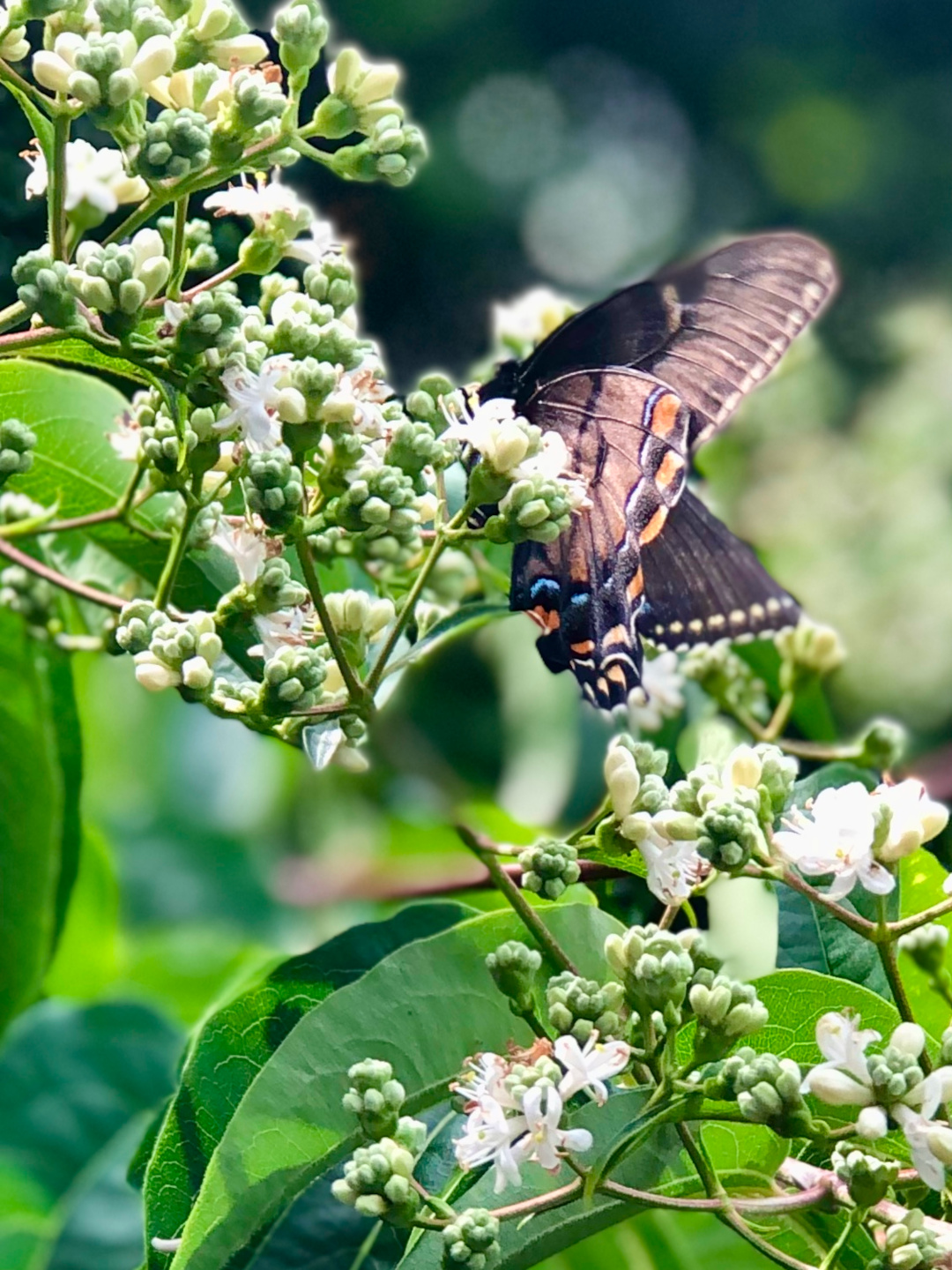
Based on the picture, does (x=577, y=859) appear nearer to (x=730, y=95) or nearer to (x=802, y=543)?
(x=802, y=543)

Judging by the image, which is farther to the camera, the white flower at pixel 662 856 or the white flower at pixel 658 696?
the white flower at pixel 658 696

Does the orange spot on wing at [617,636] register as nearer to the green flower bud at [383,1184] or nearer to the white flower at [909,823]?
the white flower at [909,823]

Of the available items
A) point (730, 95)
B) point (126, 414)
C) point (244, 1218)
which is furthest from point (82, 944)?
point (730, 95)

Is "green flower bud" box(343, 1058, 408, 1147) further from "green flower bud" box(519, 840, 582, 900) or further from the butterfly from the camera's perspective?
the butterfly

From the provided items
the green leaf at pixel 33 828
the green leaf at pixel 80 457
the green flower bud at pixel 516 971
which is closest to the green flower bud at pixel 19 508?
the green leaf at pixel 80 457

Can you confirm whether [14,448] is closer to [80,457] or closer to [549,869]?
[80,457]

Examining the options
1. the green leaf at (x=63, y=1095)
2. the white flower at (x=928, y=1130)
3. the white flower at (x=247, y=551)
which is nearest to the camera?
the white flower at (x=928, y=1130)
